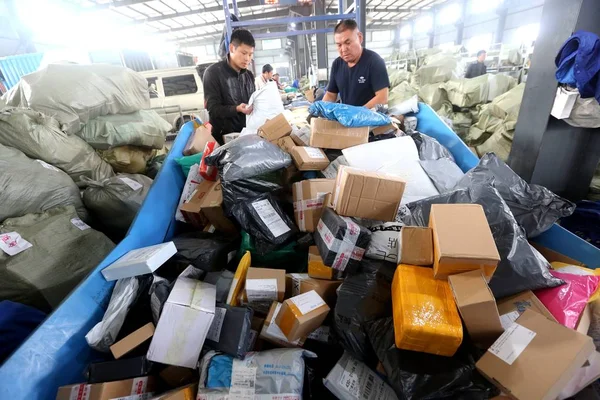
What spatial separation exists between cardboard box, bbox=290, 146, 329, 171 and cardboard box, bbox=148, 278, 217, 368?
3.05ft

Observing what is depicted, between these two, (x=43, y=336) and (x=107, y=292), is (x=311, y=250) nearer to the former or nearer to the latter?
(x=107, y=292)

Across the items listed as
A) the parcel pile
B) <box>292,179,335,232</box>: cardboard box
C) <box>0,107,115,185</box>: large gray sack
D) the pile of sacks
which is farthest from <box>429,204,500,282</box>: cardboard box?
<box>0,107,115,185</box>: large gray sack

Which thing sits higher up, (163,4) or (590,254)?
(163,4)

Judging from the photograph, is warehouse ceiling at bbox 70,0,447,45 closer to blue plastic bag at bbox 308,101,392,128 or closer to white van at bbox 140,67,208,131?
white van at bbox 140,67,208,131

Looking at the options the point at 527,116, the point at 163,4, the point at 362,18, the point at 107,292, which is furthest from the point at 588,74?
the point at 163,4

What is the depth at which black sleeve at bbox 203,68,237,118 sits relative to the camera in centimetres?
247

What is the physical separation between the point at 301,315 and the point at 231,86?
2.21 meters

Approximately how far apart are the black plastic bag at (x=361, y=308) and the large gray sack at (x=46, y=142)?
2.05 m

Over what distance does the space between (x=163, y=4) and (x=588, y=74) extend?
13616 millimetres

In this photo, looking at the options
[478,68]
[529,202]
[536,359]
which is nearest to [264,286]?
[536,359]

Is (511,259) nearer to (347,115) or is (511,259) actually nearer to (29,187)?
(347,115)

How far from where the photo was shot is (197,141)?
229 cm

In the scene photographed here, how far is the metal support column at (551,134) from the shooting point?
5.75ft

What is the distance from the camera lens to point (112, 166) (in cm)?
238
